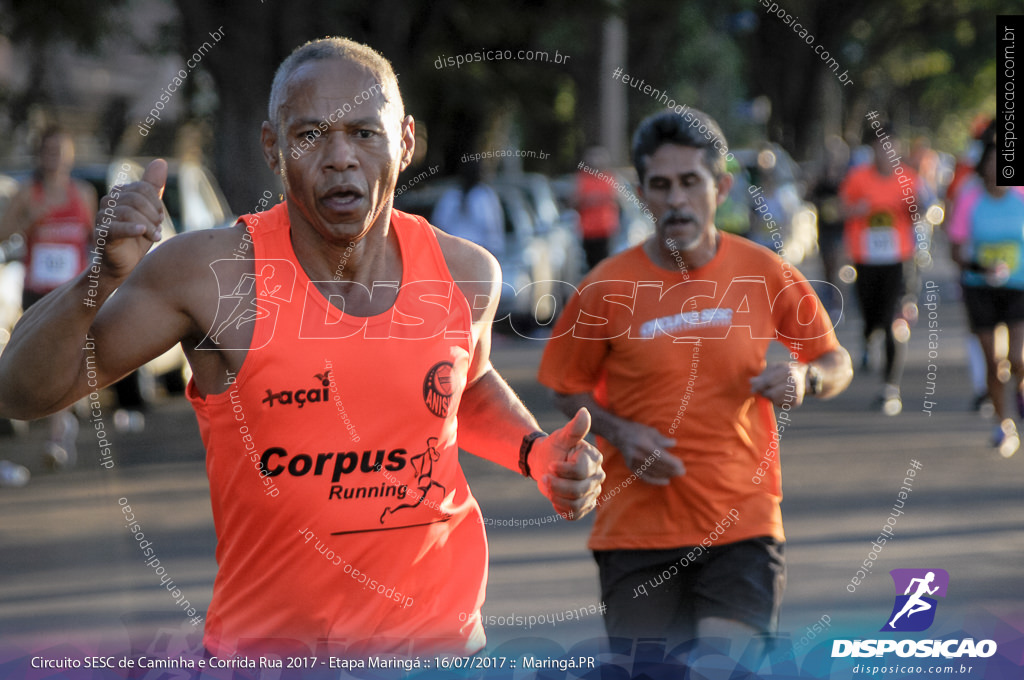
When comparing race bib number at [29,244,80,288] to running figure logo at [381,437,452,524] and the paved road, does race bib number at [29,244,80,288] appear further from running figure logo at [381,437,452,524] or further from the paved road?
running figure logo at [381,437,452,524]

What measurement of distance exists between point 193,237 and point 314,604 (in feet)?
2.41

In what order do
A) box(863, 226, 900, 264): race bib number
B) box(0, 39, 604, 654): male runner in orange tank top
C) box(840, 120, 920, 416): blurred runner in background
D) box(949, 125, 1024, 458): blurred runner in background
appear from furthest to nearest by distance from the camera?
box(863, 226, 900, 264): race bib number, box(840, 120, 920, 416): blurred runner in background, box(949, 125, 1024, 458): blurred runner in background, box(0, 39, 604, 654): male runner in orange tank top

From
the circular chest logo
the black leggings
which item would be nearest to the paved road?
the circular chest logo

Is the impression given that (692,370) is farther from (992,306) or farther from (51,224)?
(51,224)

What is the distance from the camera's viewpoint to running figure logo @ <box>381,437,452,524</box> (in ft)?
8.46

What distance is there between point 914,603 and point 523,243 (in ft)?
34.2

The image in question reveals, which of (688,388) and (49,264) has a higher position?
(49,264)

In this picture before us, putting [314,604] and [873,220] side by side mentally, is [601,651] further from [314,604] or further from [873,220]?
[873,220]

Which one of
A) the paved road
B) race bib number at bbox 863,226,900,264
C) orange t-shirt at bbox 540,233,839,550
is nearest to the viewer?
orange t-shirt at bbox 540,233,839,550

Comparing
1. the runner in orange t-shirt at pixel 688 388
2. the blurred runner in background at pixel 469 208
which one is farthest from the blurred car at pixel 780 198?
the runner in orange t-shirt at pixel 688 388

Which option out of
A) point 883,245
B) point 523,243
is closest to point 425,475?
point 883,245

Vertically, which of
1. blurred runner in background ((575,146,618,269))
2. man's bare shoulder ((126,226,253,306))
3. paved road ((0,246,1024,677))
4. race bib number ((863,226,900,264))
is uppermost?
blurred runner in background ((575,146,618,269))

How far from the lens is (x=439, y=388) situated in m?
2.63

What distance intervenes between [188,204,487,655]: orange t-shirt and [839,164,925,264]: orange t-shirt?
8404 millimetres
